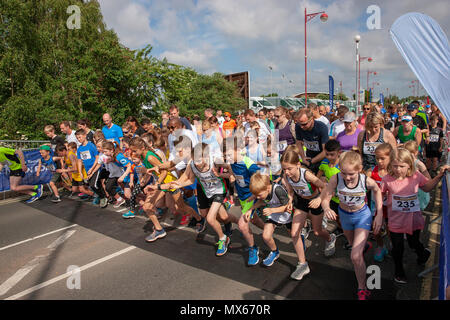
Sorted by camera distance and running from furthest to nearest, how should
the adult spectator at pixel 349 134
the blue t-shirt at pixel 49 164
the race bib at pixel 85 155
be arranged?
the blue t-shirt at pixel 49 164 < the race bib at pixel 85 155 < the adult spectator at pixel 349 134

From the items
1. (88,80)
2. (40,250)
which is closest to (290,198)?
(40,250)

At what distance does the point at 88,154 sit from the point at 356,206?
6.32 m

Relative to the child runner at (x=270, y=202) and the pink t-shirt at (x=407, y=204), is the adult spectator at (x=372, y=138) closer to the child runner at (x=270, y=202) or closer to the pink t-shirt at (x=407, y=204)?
the pink t-shirt at (x=407, y=204)

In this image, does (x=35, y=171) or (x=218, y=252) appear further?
(x=35, y=171)

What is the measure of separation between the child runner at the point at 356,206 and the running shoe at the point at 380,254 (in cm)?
94

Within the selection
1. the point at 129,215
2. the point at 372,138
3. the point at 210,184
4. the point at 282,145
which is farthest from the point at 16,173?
the point at 372,138

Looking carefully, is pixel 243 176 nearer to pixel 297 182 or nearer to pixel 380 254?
pixel 297 182

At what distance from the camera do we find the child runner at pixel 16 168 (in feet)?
25.0

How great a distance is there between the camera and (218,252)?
13.8ft

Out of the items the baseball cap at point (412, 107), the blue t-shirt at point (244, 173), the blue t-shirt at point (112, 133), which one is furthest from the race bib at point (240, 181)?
the blue t-shirt at point (112, 133)

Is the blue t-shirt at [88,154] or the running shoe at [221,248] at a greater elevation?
the blue t-shirt at [88,154]

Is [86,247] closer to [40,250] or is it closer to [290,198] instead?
[40,250]

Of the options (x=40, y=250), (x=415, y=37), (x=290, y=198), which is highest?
(x=415, y=37)

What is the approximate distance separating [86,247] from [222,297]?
2.80 meters
